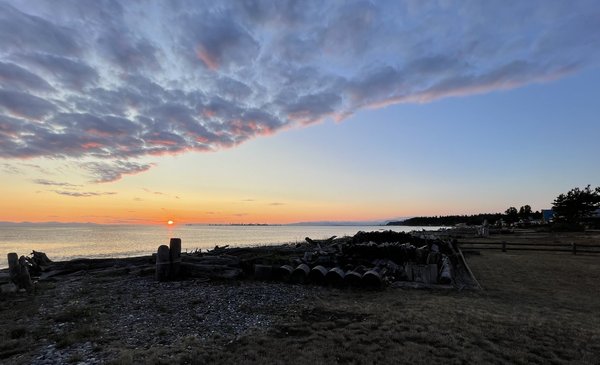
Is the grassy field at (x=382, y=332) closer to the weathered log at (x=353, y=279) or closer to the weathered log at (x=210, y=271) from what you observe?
the weathered log at (x=353, y=279)

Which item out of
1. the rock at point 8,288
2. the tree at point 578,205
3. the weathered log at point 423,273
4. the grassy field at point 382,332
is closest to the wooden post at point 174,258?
the grassy field at point 382,332

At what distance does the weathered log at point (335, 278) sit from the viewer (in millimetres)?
15212

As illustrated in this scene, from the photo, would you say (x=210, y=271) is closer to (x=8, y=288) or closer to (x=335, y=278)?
(x=335, y=278)

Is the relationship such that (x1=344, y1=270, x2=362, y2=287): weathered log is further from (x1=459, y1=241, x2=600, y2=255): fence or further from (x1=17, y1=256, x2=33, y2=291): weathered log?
(x1=459, y1=241, x2=600, y2=255): fence

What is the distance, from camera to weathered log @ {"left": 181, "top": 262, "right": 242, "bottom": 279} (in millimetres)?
16203

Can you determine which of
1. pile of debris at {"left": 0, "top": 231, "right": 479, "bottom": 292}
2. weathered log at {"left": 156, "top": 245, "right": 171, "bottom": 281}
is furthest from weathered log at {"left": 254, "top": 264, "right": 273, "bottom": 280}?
weathered log at {"left": 156, "top": 245, "right": 171, "bottom": 281}

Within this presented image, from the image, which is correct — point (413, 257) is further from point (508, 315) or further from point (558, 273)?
point (508, 315)

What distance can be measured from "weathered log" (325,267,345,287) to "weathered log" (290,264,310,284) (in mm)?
888

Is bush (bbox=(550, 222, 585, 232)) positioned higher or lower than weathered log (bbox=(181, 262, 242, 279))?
higher

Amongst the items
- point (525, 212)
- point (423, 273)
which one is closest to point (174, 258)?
point (423, 273)

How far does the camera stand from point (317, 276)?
15602mm

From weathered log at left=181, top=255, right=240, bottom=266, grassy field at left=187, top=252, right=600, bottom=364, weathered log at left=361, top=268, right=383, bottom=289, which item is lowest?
grassy field at left=187, top=252, right=600, bottom=364

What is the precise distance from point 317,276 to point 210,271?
4806 millimetres

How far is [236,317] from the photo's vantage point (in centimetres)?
1013
